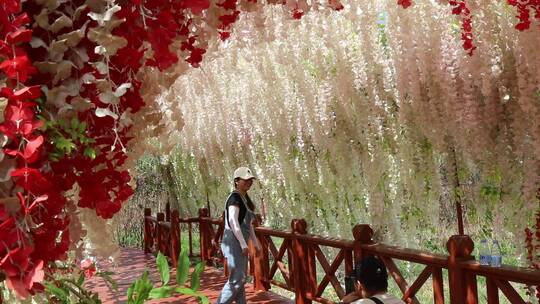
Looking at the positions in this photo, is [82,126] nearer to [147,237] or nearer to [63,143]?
[63,143]

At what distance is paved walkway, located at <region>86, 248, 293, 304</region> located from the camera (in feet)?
21.3

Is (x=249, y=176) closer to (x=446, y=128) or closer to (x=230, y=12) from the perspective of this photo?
(x=446, y=128)

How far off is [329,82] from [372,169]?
1.03 m

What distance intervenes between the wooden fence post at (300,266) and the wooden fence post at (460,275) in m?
2.33

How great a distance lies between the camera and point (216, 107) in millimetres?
8797

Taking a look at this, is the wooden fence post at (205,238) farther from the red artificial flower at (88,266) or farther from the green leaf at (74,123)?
the green leaf at (74,123)

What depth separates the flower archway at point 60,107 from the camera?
2.63 ft

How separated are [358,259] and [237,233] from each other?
1005 mm

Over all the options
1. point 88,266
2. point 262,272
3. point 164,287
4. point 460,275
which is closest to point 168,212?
point 262,272

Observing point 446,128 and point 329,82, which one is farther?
point 329,82

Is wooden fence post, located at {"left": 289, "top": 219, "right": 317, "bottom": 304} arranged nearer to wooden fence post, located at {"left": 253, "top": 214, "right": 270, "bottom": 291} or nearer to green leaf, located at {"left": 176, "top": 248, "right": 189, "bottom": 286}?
wooden fence post, located at {"left": 253, "top": 214, "right": 270, "bottom": 291}

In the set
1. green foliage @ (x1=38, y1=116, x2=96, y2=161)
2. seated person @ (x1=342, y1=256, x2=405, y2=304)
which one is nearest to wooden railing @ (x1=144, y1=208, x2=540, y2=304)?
seated person @ (x1=342, y1=256, x2=405, y2=304)

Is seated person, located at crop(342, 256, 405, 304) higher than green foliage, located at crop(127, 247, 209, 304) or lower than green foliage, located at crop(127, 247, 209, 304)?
lower

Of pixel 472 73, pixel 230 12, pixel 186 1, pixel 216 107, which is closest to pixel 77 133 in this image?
pixel 186 1
